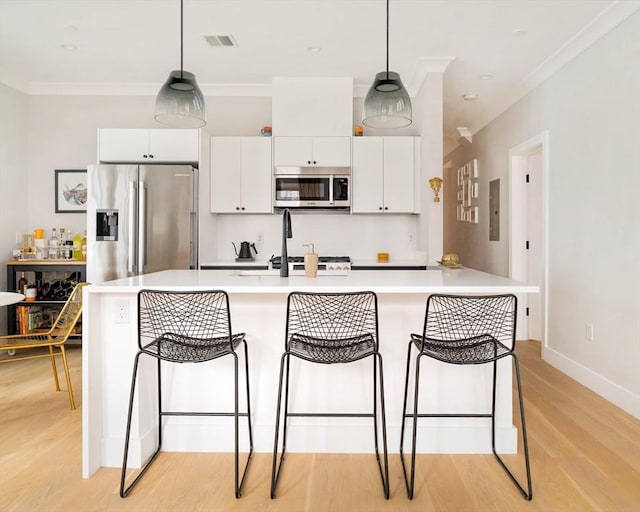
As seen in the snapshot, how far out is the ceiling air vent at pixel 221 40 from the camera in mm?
3707

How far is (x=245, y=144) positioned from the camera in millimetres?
4605

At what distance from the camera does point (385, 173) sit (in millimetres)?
4602

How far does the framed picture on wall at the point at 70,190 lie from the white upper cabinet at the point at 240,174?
1.44 m

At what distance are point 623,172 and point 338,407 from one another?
248cm

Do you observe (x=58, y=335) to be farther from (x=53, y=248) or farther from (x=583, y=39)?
(x=583, y=39)

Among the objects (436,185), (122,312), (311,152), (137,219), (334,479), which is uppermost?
(311,152)

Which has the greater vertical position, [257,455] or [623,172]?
[623,172]

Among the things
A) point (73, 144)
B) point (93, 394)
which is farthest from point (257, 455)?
point (73, 144)

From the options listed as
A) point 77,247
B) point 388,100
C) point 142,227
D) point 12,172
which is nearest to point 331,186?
point 142,227

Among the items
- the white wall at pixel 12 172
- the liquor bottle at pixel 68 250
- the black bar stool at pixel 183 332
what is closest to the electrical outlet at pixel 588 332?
the black bar stool at pixel 183 332

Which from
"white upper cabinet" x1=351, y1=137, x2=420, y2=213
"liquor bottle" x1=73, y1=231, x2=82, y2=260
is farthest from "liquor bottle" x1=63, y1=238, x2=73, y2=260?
"white upper cabinet" x1=351, y1=137, x2=420, y2=213

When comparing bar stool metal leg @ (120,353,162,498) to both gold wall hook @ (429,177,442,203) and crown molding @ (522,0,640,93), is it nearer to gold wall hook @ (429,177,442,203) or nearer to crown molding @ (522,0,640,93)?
gold wall hook @ (429,177,442,203)

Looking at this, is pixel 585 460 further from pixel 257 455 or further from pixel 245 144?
pixel 245 144

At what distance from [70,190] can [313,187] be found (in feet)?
8.65
